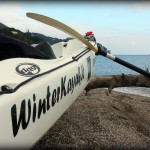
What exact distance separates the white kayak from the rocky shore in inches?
28.2

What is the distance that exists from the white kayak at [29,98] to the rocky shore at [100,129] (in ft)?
2.35

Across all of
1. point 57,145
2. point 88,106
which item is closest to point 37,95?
point 57,145

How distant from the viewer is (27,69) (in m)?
1.43

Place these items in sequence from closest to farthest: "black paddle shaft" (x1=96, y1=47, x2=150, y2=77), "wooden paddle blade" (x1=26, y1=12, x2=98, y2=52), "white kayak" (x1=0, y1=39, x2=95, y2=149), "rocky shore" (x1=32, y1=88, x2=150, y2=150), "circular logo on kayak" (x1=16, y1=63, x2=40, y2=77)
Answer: "white kayak" (x1=0, y1=39, x2=95, y2=149) → "circular logo on kayak" (x1=16, y1=63, x2=40, y2=77) → "rocky shore" (x1=32, y1=88, x2=150, y2=150) → "wooden paddle blade" (x1=26, y1=12, x2=98, y2=52) → "black paddle shaft" (x1=96, y1=47, x2=150, y2=77)

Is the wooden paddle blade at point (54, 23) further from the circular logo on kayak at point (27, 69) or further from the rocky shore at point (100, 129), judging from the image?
the circular logo on kayak at point (27, 69)

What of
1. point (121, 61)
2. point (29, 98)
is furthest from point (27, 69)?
point (121, 61)

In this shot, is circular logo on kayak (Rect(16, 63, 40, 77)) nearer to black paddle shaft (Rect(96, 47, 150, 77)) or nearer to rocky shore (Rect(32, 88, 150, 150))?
rocky shore (Rect(32, 88, 150, 150))

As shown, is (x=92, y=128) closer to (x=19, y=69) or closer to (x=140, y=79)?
(x=140, y=79)

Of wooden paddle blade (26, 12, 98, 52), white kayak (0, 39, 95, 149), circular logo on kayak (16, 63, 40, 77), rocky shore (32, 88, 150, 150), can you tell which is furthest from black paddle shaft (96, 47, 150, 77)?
circular logo on kayak (16, 63, 40, 77)

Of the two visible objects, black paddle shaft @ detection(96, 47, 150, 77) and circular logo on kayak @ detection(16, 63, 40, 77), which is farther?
black paddle shaft @ detection(96, 47, 150, 77)

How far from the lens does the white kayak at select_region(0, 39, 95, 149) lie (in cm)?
105

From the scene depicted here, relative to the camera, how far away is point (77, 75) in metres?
2.32

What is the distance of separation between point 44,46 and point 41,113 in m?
1.29

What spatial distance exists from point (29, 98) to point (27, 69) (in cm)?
28
